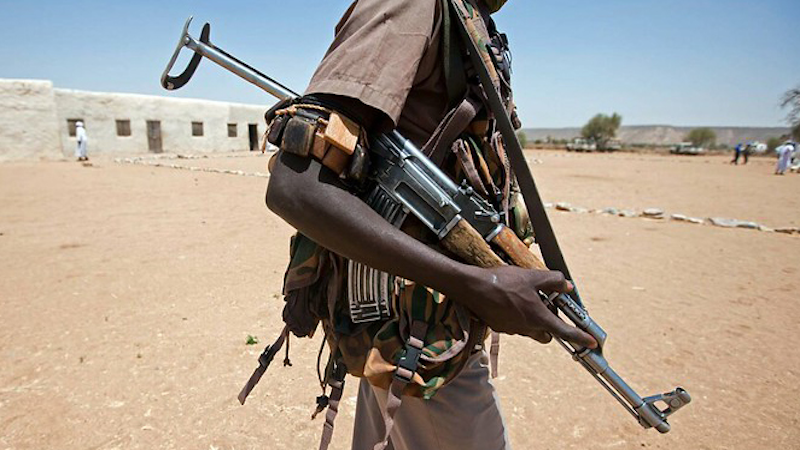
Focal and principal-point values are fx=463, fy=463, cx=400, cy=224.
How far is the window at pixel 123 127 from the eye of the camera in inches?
898

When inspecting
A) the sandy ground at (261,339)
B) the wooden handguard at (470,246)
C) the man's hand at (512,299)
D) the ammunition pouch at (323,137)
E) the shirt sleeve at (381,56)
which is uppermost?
the shirt sleeve at (381,56)

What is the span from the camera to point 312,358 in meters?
3.17

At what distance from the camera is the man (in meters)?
0.91

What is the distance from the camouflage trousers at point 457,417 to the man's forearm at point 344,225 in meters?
0.36

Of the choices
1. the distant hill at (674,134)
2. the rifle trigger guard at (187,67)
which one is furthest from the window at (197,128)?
the distant hill at (674,134)

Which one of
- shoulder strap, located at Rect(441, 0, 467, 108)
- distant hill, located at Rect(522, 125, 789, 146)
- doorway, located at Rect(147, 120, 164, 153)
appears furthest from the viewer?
distant hill, located at Rect(522, 125, 789, 146)

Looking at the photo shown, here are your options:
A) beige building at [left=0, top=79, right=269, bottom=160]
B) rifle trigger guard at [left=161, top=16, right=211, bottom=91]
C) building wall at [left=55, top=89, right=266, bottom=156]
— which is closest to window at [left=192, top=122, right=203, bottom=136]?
beige building at [left=0, top=79, right=269, bottom=160]

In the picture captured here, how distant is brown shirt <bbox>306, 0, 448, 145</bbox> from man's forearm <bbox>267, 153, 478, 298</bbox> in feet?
0.55

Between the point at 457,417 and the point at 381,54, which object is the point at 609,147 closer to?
the point at 457,417

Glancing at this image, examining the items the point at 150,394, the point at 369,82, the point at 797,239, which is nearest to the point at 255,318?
the point at 150,394

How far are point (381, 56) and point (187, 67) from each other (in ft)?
2.62

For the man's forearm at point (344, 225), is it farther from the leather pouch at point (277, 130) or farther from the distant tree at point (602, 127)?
the distant tree at point (602, 127)

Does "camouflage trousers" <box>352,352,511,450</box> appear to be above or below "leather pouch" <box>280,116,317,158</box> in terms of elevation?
below

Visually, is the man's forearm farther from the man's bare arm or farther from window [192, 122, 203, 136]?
window [192, 122, 203, 136]
